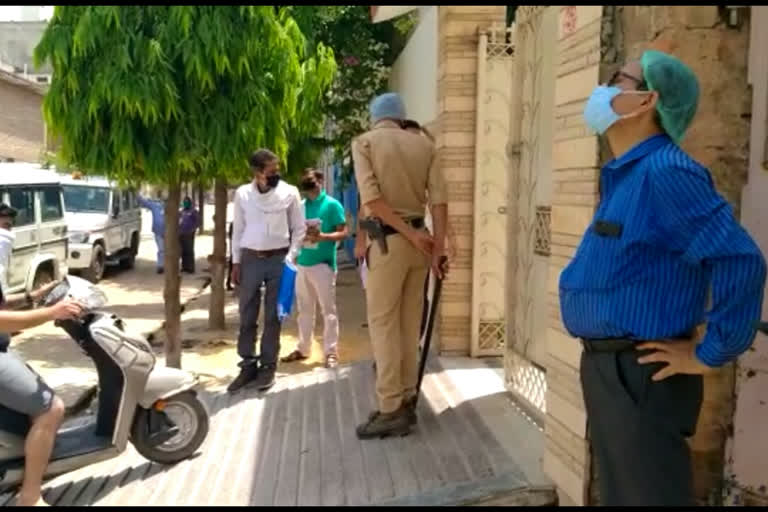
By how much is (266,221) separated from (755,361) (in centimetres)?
366

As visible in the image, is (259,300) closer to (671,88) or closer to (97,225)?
(671,88)

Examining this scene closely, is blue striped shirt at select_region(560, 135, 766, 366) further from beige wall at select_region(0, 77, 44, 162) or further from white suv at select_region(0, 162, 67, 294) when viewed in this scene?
beige wall at select_region(0, 77, 44, 162)

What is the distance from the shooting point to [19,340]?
9422 mm

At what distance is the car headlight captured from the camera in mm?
14047

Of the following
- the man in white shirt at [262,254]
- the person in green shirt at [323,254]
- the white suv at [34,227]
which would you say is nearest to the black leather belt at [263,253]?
the man in white shirt at [262,254]

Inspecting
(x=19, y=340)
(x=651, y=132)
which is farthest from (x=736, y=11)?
(x=19, y=340)

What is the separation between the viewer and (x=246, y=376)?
221 inches

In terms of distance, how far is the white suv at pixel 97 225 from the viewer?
14148mm

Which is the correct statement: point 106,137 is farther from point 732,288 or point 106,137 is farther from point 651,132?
point 732,288

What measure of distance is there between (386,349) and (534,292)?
997mm

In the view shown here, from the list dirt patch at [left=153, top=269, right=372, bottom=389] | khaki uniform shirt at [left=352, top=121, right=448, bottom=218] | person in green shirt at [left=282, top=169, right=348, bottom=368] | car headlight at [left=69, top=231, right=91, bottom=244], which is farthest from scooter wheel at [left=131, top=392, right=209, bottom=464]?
car headlight at [left=69, top=231, right=91, bottom=244]

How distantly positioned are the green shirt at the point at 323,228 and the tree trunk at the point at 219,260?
2.84 metres

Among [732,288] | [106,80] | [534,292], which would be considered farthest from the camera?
[106,80]

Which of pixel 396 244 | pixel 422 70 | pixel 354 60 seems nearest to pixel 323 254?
pixel 422 70
